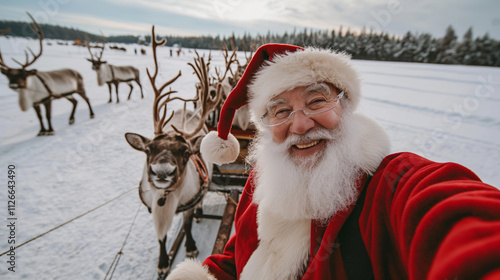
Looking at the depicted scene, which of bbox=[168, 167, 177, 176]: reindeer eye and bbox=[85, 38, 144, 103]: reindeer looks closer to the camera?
bbox=[168, 167, 177, 176]: reindeer eye

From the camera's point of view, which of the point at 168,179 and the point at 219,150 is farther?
the point at 168,179

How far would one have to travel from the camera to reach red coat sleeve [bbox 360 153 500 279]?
40 centimetres

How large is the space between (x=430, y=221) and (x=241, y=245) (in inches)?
36.8

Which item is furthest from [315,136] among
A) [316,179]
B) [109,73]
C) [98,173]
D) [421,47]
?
[421,47]

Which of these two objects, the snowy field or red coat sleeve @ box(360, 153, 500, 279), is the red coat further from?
the snowy field

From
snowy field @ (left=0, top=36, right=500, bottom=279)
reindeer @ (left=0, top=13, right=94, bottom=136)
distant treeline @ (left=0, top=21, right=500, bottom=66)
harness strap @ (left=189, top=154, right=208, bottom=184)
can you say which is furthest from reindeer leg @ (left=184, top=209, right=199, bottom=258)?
distant treeline @ (left=0, top=21, right=500, bottom=66)

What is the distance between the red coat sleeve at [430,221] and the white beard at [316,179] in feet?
0.33

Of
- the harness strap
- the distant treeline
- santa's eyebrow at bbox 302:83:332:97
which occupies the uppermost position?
the distant treeline

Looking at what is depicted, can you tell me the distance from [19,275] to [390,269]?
329 centimetres

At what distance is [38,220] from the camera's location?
2.79m

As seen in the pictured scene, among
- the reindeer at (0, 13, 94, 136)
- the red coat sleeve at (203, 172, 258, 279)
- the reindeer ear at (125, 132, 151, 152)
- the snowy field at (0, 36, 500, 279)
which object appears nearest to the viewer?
the red coat sleeve at (203, 172, 258, 279)

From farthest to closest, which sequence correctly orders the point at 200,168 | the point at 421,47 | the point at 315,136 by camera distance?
the point at 421,47, the point at 200,168, the point at 315,136

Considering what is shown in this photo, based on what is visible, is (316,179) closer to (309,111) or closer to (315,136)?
(315,136)

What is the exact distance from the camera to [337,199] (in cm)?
85
